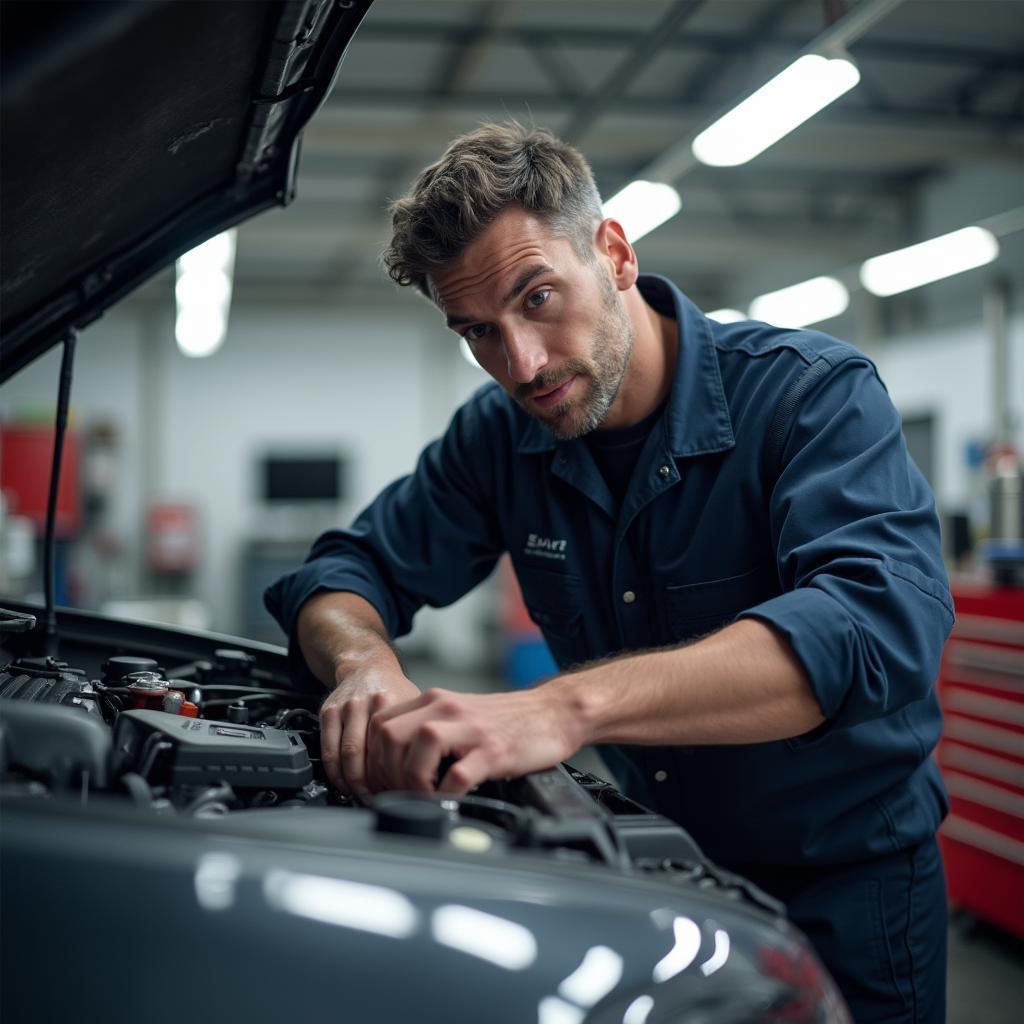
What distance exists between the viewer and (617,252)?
4.47 ft

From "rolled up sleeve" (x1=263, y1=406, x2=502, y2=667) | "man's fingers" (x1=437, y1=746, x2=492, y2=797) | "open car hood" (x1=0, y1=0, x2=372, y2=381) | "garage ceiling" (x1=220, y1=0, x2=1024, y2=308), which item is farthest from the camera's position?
"garage ceiling" (x1=220, y1=0, x2=1024, y2=308)

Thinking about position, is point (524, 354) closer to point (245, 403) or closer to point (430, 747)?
point (430, 747)

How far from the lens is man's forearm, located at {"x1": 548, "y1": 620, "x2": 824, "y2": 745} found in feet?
2.90

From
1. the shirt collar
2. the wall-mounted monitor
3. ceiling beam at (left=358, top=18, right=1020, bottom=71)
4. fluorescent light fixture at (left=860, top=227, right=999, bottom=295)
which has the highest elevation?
ceiling beam at (left=358, top=18, right=1020, bottom=71)

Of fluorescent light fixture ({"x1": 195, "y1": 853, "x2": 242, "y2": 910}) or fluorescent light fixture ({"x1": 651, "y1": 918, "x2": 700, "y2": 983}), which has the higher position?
fluorescent light fixture ({"x1": 195, "y1": 853, "x2": 242, "y2": 910})

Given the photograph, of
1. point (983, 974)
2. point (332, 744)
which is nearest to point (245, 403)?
point (983, 974)

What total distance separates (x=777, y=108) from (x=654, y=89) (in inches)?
112

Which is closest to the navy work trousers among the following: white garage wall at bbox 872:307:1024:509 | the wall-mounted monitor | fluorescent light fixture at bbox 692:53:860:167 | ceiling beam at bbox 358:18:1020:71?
fluorescent light fixture at bbox 692:53:860:167

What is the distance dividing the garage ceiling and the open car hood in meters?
2.65

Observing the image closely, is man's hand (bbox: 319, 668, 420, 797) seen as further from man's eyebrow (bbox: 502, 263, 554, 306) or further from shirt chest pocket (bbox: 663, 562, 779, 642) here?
man's eyebrow (bbox: 502, 263, 554, 306)

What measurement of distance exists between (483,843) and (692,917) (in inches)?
5.8

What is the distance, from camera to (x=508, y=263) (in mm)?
1216

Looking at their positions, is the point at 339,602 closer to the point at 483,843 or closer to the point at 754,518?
the point at 754,518

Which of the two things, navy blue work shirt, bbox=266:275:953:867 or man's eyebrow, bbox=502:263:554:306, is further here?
man's eyebrow, bbox=502:263:554:306
